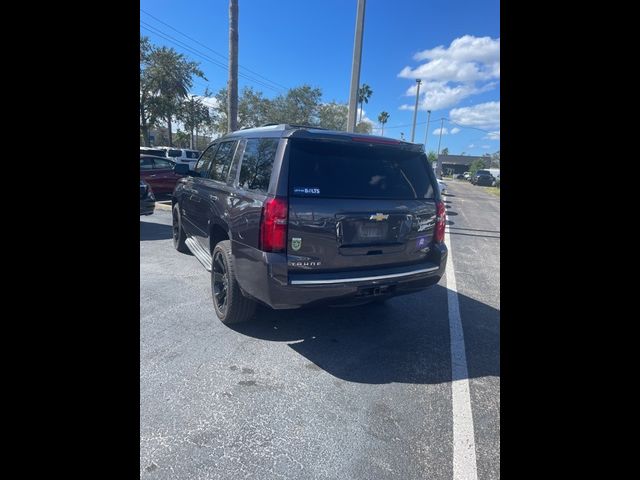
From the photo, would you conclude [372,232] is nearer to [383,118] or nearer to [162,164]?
[162,164]

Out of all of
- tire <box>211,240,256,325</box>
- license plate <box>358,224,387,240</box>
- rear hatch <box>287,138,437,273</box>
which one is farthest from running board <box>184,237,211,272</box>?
Answer: license plate <box>358,224,387,240</box>

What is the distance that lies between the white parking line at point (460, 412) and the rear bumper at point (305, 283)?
0.83 metres

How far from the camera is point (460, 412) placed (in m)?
2.70

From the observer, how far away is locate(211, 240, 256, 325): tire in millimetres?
3643

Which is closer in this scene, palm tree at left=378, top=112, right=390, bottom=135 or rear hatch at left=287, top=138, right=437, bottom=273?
rear hatch at left=287, top=138, right=437, bottom=273

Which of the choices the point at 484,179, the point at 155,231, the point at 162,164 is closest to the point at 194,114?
the point at 162,164

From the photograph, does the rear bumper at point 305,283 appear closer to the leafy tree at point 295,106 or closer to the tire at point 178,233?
the tire at point 178,233

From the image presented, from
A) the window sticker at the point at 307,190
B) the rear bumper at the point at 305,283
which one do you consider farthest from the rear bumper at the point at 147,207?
the window sticker at the point at 307,190

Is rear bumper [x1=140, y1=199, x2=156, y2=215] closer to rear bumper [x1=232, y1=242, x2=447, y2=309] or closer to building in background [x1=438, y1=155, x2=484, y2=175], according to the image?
rear bumper [x1=232, y1=242, x2=447, y2=309]

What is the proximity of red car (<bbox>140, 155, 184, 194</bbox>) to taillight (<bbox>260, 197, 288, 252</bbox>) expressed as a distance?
1004cm

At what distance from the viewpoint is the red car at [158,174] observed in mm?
11914
